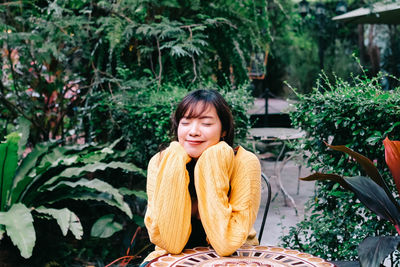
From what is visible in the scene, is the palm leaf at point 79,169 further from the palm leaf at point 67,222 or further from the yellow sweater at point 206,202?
the yellow sweater at point 206,202


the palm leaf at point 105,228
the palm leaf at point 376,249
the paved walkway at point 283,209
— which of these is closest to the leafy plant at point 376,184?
the palm leaf at point 376,249

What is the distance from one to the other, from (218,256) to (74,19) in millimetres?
3210

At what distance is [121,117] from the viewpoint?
4.19 meters

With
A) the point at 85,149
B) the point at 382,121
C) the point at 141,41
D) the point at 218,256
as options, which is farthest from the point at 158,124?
the point at 218,256

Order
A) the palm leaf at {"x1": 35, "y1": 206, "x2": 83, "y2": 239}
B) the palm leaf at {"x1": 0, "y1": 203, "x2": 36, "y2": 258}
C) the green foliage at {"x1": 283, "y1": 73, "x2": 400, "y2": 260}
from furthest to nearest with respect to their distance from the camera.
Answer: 1. the palm leaf at {"x1": 35, "y1": 206, "x2": 83, "y2": 239}
2. the palm leaf at {"x1": 0, "y1": 203, "x2": 36, "y2": 258}
3. the green foliage at {"x1": 283, "y1": 73, "x2": 400, "y2": 260}

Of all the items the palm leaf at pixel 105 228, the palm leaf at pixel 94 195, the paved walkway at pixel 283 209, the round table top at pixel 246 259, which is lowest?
the paved walkway at pixel 283 209

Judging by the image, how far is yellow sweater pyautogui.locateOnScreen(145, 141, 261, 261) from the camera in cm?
167

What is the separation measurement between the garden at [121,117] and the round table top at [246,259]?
1098 mm

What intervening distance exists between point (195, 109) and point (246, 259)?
2.23ft

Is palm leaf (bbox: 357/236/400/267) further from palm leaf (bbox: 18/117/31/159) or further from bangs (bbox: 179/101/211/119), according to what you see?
palm leaf (bbox: 18/117/31/159)

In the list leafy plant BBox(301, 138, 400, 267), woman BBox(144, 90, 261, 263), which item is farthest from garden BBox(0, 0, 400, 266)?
woman BBox(144, 90, 261, 263)

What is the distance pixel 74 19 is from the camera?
4066 mm

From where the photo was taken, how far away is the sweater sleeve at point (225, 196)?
1.65m

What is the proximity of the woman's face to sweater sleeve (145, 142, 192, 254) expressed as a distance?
Result: 0.20 feet
